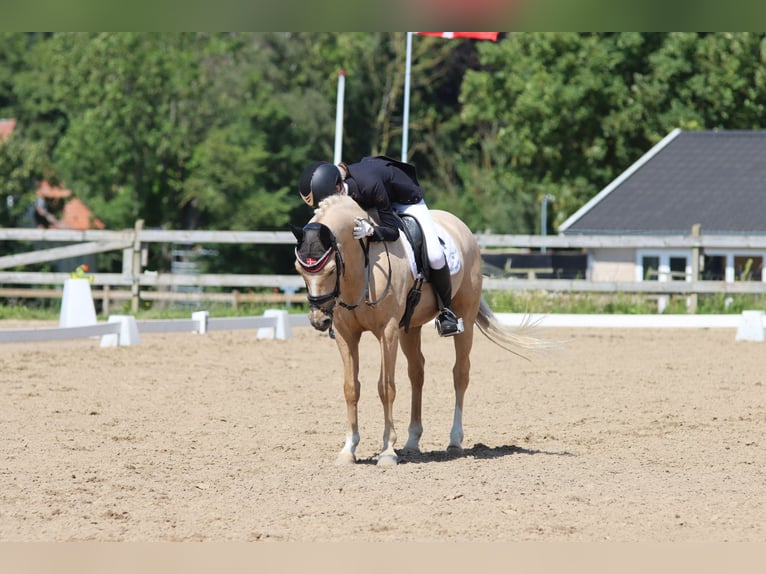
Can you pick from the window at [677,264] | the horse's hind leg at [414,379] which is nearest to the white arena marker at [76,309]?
the horse's hind leg at [414,379]

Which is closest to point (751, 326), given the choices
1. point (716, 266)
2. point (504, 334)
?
point (504, 334)

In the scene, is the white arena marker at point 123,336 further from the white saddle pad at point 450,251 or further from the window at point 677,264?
the window at point 677,264

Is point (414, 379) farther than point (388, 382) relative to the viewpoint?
Yes

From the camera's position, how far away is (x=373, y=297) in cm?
655

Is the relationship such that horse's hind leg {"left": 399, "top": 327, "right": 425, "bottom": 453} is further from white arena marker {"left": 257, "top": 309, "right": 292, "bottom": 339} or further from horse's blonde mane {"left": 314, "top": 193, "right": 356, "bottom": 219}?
white arena marker {"left": 257, "top": 309, "right": 292, "bottom": 339}

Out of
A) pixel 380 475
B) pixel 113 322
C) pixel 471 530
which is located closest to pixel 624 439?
pixel 380 475

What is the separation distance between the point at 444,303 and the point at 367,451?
1202 mm

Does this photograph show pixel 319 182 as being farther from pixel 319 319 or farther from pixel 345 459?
pixel 345 459

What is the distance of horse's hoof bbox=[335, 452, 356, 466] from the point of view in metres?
6.70

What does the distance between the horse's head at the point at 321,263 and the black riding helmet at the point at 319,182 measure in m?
0.27

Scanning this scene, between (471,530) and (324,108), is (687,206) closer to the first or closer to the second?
(324,108)

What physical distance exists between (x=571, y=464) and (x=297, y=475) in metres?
1.75

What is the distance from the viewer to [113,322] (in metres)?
14.2

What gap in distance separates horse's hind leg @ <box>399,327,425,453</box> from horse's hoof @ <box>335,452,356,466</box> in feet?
2.12
